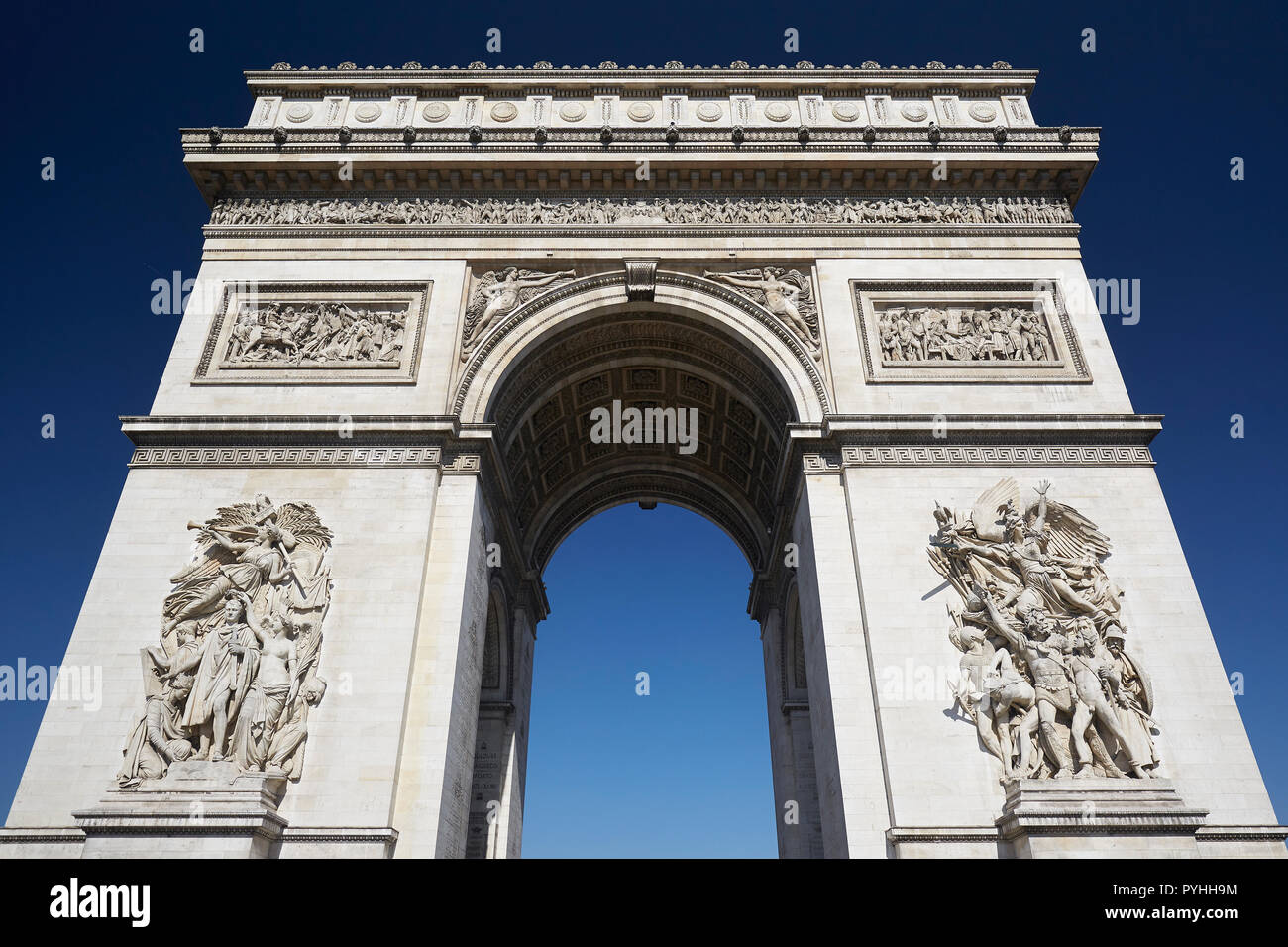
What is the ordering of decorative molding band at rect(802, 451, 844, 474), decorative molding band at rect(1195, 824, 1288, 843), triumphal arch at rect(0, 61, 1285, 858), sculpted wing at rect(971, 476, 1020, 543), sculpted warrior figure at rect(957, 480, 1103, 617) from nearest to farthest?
decorative molding band at rect(1195, 824, 1288, 843)
triumphal arch at rect(0, 61, 1285, 858)
sculpted warrior figure at rect(957, 480, 1103, 617)
sculpted wing at rect(971, 476, 1020, 543)
decorative molding band at rect(802, 451, 844, 474)

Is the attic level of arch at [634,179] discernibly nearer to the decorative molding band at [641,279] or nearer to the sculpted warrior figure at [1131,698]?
the decorative molding band at [641,279]

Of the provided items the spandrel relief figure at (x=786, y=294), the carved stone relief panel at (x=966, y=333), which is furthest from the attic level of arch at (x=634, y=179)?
the carved stone relief panel at (x=966, y=333)

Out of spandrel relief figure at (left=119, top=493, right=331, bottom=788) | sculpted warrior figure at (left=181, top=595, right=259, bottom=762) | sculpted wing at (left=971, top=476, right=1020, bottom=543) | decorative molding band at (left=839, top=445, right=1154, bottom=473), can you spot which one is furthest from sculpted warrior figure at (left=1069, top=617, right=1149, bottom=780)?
sculpted warrior figure at (left=181, top=595, right=259, bottom=762)

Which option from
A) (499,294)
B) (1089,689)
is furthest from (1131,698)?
(499,294)

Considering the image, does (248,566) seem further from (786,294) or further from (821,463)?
(786,294)

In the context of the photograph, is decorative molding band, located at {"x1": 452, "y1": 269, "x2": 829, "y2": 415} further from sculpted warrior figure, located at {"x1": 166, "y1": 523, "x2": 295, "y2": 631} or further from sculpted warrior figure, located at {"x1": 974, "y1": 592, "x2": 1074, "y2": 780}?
sculpted warrior figure, located at {"x1": 974, "y1": 592, "x2": 1074, "y2": 780}

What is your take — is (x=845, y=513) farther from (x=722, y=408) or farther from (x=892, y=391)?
(x=722, y=408)
